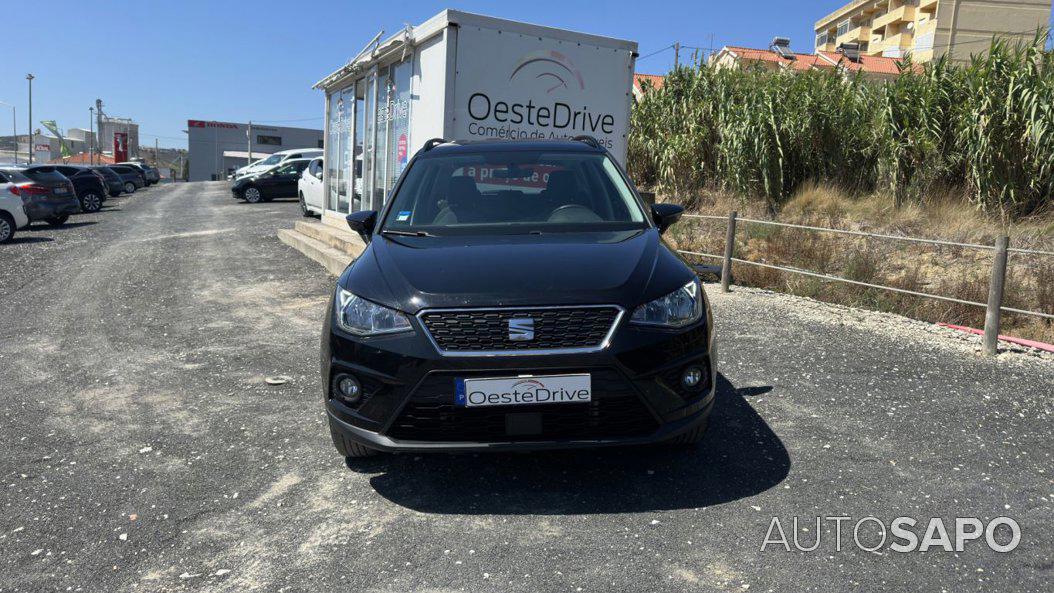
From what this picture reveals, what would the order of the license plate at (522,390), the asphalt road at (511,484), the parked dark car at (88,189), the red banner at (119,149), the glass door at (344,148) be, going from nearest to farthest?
the asphalt road at (511,484)
the license plate at (522,390)
the glass door at (344,148)
the parked dark car at (88,189)
the red banner at (119,149)

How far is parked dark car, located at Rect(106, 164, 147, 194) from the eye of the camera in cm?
3794

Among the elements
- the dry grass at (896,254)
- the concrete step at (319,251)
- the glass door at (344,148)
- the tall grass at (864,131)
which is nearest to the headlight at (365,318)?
the concrete step at (319,251)

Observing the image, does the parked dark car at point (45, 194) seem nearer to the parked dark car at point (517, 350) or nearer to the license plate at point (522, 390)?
the parked dark car at point (517, 350)

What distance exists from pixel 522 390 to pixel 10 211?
1725cm

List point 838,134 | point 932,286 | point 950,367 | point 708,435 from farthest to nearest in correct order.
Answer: point 838,134 → point 932,286 → point 950,367 → point 708,435

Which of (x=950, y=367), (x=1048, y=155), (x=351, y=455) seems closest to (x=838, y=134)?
(x=1048, y=155)

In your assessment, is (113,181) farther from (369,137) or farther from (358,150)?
(369,137)

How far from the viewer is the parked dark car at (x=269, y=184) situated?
27.9 metres

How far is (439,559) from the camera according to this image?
3.00 metres

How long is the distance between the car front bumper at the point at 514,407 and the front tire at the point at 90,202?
25.8m

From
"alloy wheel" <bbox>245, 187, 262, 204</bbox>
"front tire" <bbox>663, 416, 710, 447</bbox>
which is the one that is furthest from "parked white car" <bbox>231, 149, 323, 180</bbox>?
"front tire" <bbox>663, 416, 710, 447</bbox>

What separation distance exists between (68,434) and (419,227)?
231 cm

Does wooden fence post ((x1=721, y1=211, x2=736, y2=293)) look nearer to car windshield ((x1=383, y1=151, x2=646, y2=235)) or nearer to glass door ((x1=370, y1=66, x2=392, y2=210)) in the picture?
car windshield ((x1=383, y1=151, x2=646, y2=235))

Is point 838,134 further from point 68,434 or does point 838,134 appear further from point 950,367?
point 68,434
